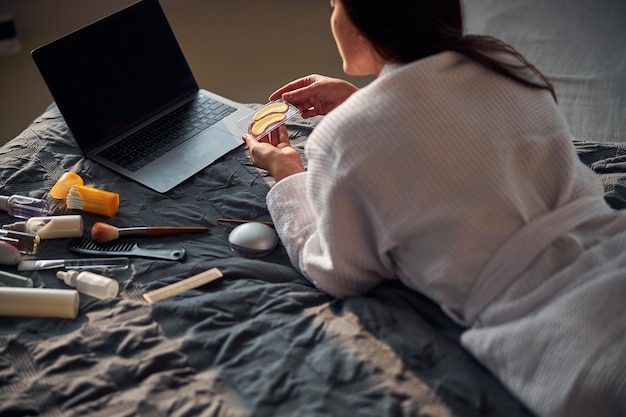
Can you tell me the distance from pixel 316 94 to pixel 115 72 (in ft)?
→ 1.42

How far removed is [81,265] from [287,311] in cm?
37

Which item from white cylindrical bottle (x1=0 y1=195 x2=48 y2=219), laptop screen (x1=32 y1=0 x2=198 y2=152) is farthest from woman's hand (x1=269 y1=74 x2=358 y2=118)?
white cylindrical bottle (x1=0 y1=195 x2=48 y2=219)

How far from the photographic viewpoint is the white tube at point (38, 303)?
41.0 inches

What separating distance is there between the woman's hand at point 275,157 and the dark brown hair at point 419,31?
326 mm

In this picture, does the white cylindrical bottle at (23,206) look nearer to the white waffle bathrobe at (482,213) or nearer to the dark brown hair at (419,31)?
the white waffle bathrobe at (482,213)

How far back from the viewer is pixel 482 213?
0.91m

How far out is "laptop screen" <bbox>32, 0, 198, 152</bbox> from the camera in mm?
1384

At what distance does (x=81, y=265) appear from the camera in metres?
1.15

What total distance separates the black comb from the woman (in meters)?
0.28

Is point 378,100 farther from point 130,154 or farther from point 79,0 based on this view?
point 79,0

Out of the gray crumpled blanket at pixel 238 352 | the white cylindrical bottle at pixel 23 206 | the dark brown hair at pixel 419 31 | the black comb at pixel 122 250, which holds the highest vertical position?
the dark brown hair at pixel 419 31

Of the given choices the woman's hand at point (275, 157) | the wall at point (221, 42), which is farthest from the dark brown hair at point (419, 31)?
the wall at point (221, 42)

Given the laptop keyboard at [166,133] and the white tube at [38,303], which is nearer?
the white tube at [38,303]

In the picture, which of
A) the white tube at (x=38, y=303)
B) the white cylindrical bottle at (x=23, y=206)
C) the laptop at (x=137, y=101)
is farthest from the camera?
the laptop at (x=137, y=101)
